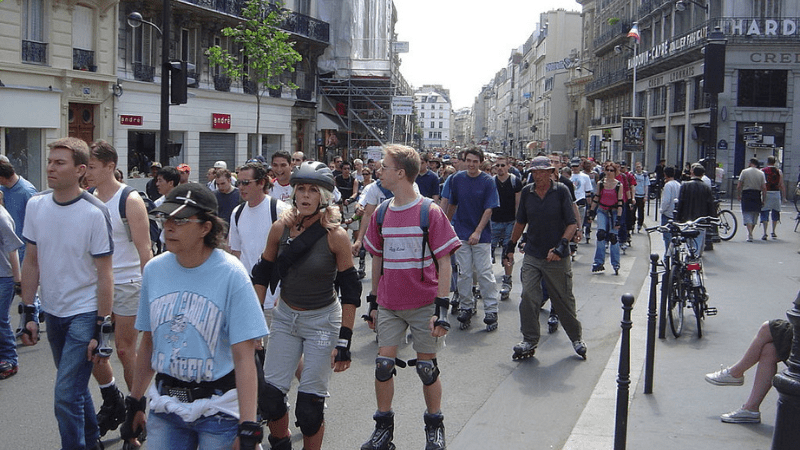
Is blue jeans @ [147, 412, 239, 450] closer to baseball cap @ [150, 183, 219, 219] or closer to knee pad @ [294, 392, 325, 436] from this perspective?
baseball cap @ [150, 183, 219, 219]

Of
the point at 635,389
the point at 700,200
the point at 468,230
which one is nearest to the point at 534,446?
the point at 635,389

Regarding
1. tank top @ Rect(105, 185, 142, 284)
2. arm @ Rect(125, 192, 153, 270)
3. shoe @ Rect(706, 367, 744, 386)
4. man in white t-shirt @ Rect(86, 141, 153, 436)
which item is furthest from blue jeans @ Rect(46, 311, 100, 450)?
shoe @ Rect(706, 367, 744, 386)

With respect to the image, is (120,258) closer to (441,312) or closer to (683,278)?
(441,312)

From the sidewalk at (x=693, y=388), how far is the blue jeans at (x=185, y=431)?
2803 mm

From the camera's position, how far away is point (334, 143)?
142 ft

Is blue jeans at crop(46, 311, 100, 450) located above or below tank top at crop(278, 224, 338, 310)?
below

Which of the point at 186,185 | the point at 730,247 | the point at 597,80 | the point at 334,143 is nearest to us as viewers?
the point at 186,185

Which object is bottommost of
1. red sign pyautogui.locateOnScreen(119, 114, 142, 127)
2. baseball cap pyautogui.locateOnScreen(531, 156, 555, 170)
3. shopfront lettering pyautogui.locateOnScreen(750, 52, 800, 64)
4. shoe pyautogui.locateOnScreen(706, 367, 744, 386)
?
shoe pyautogui.locateOnScreen(706, 367, 744, 386)

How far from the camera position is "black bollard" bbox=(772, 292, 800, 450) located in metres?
4.02

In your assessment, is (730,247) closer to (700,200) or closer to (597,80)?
(700,200)

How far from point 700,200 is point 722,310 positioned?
3079mm

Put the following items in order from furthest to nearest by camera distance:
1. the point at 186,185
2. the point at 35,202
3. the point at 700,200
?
the point at 700,200 → the point at 35,202 → the point at 186,185

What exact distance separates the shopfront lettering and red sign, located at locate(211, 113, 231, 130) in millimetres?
24429

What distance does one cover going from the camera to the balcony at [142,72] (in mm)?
26828
